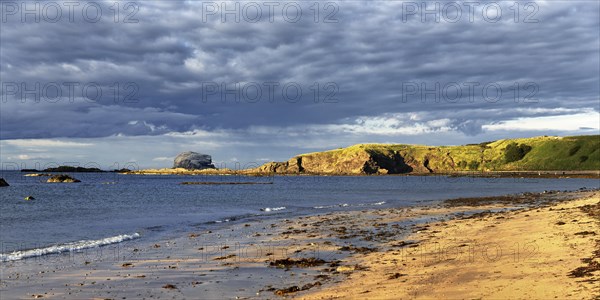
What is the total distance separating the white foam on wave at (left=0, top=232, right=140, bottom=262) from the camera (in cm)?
2338

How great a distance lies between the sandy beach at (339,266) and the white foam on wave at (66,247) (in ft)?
3.88

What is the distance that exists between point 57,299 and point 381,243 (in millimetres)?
17290

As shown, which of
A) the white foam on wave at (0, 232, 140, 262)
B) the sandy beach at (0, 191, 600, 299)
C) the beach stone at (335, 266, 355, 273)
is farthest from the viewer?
the white foam on wave at (0, 232, 140, 262)

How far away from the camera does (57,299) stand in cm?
1494

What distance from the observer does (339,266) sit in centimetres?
1973

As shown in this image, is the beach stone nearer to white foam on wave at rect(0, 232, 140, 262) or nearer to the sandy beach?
the sandy beach

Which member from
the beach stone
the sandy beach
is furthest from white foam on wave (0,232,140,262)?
the beach stone

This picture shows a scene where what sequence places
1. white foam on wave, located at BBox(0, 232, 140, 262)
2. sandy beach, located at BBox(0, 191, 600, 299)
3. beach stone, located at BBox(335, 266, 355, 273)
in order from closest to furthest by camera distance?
sandy beach, located at BBox(0, 191, 600, 299), beach stone, located at BBox(335, 266, 355, 273), white foam on wave, located at BBox(0, 232, 140, 262)

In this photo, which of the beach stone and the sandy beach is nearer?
the sandy beach

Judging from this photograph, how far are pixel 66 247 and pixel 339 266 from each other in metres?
16.8

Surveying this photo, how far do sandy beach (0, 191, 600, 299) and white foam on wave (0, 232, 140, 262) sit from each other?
1.18 meters

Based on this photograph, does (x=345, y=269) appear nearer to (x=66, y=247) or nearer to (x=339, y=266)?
(x=339, y=266)

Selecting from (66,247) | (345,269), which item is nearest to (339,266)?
(345,269)

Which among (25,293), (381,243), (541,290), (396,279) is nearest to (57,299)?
(25,293)
